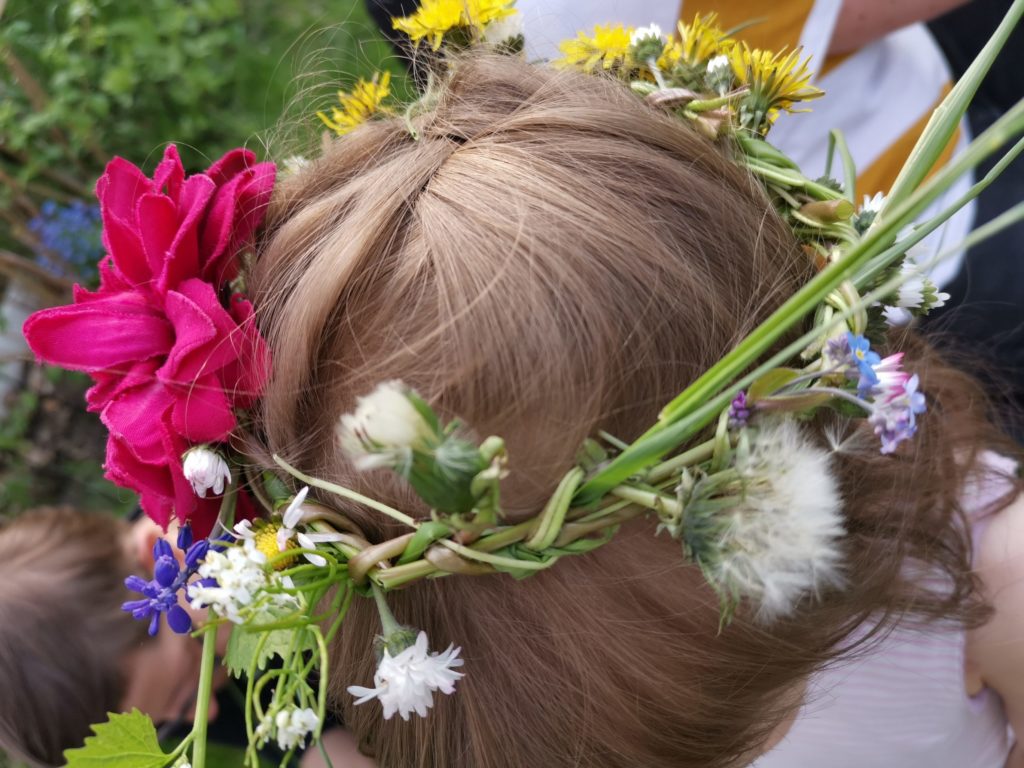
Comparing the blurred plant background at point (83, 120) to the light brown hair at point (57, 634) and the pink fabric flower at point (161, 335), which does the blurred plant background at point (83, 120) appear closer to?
the light brown hair at point (57, 634)

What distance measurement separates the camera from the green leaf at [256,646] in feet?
1.68

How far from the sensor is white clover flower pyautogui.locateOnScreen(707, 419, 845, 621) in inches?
17.8

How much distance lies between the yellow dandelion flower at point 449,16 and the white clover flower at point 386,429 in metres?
0.38

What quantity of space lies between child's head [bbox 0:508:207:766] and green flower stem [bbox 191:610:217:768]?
34.5 inches

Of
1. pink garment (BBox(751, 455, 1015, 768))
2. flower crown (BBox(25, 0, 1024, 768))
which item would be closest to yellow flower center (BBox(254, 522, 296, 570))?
flower crown (BBox(25, 0, 1024, 768))

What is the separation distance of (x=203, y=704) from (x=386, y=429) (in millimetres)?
261

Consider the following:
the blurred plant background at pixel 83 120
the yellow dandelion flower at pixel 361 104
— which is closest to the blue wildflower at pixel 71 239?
the blurred plant background at pixel 83 120

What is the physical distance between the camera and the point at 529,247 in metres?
0.53

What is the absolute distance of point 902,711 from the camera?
894 mm

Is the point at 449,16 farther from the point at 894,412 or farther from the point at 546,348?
the point at 894,412

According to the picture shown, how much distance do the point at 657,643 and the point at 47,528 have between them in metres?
1.13

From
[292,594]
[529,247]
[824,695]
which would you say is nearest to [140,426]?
[292,594]

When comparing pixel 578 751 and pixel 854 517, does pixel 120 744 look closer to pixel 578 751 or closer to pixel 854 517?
pixel 578 751

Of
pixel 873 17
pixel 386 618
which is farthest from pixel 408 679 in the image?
pixel 873 17
